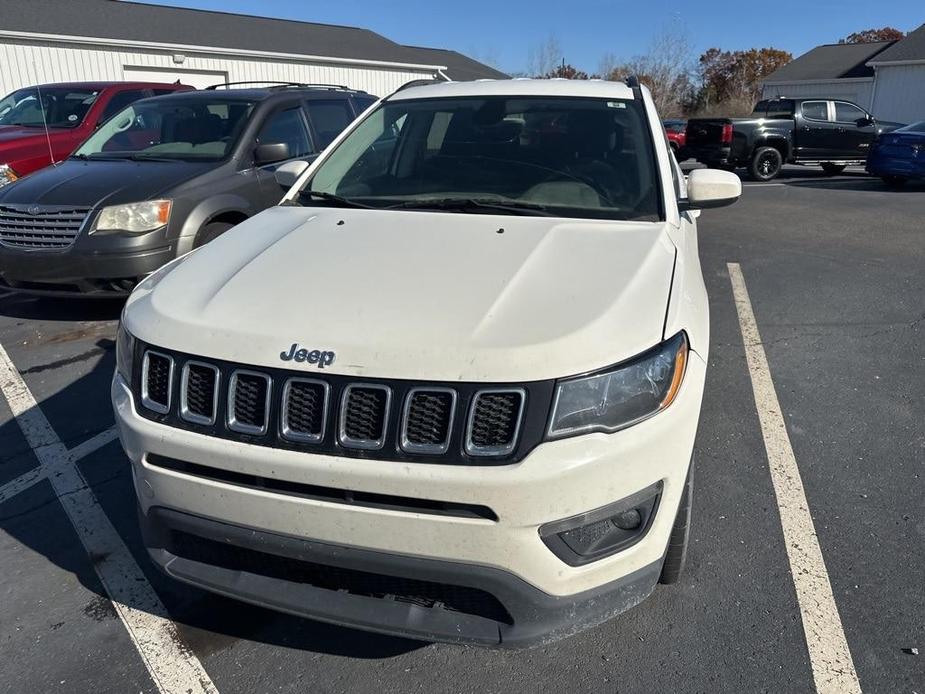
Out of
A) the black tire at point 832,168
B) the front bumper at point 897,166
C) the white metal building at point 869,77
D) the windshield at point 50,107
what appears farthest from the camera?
the white metal building at point 869,77

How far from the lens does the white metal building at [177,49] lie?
18.3 metres

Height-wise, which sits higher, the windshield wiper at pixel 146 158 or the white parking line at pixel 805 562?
the windshield wiper at pixel 146 158

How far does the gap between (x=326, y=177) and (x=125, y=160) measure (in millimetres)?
3357

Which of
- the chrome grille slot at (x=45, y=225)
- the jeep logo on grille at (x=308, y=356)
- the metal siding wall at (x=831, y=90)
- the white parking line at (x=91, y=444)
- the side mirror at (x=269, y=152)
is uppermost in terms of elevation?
the metal siding wall at (x=831, y=90)

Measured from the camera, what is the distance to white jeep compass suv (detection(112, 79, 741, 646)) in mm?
1914

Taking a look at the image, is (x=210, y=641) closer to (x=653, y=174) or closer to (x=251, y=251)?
(x=251, y=251)

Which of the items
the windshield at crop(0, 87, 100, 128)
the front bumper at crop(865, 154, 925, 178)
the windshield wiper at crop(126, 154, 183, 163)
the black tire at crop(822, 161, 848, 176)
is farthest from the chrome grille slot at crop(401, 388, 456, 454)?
the black tire at crop(822, 161, 848, 176)

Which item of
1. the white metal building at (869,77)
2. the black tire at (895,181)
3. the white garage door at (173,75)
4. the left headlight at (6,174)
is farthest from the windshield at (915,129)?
the white metal building at (869,77)

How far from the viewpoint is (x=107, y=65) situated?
64.2ft

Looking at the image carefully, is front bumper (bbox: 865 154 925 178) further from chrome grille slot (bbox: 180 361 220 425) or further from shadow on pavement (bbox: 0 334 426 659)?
chrome grille slot (bbox: 180 361 220 425)

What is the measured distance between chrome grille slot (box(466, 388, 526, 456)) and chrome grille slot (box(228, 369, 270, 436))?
1.93ft

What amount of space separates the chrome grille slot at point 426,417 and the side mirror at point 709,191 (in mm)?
1968

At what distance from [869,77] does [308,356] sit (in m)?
39.6

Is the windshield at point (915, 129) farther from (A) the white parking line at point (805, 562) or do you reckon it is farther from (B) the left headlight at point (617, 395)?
(B) the left headlight at point (617, 395)
